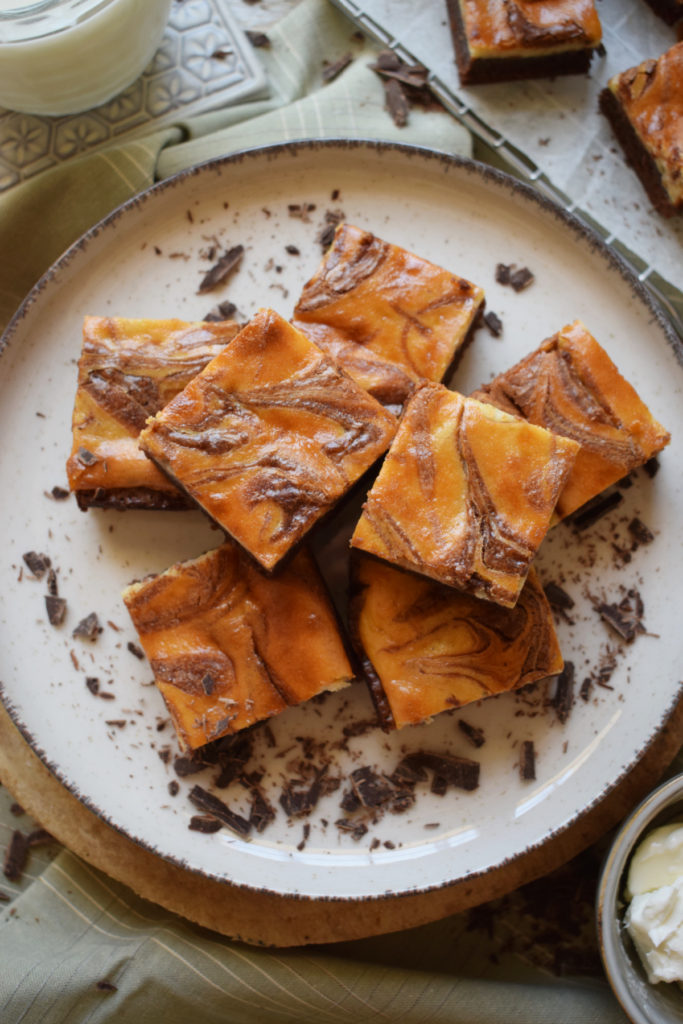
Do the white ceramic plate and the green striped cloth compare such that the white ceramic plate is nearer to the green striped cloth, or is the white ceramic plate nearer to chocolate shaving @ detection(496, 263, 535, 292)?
chocolate shaving @ detection(496, 263, 535, 292)

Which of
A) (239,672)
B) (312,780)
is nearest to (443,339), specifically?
(239,672)

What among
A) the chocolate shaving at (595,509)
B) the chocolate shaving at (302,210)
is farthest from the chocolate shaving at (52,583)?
the chocolate shaving at (595,509)

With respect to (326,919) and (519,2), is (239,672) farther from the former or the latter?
(519,2)

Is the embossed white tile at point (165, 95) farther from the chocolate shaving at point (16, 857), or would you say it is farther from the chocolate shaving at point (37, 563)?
the chocolate shaving at point (16, 857)

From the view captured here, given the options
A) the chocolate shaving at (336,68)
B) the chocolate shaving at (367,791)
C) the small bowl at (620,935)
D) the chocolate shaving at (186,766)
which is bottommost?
the small bowl at (620,935)

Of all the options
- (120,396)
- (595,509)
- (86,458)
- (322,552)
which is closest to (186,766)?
(322,552)

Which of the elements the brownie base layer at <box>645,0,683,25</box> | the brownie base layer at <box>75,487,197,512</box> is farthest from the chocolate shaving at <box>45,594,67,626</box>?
the brownie base layer at <box>645,0,683,25</box>
